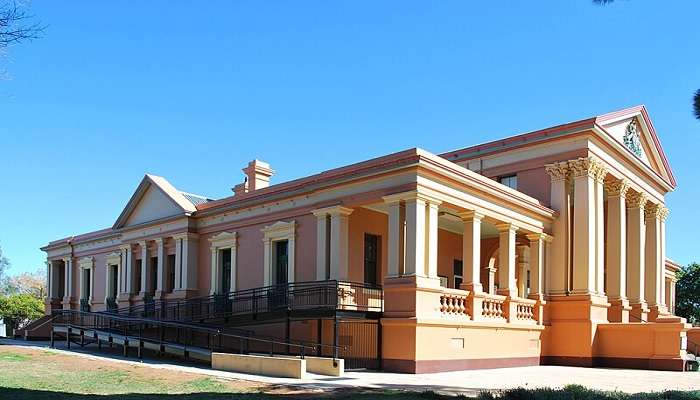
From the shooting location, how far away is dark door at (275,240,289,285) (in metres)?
23.5

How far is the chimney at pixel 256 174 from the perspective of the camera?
30609 mm

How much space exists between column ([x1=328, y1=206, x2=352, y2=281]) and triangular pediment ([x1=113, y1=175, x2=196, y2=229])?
28.6 feet

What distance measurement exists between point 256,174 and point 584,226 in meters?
14.3

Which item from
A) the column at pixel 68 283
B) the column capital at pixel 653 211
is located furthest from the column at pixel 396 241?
the column at pixel 68 283

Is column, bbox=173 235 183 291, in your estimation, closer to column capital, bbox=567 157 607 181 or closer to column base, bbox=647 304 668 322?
column capital, bbox=567 157 607 181

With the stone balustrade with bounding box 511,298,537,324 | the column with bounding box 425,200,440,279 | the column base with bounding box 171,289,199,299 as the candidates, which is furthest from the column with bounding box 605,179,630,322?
the column base with bounding box 171,289,199,299

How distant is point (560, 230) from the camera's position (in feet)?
78.3

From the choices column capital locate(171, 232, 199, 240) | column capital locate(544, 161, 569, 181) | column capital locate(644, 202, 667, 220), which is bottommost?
column capital locate(171, 232, 199, 240)

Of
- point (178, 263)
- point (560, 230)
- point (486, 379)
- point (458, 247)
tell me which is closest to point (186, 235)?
point (178, 263)

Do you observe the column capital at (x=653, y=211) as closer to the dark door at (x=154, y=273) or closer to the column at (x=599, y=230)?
the column at (x=599, y=230)

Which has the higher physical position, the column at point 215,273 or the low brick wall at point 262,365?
the column at point 215,273

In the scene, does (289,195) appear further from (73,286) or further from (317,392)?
(73,286)

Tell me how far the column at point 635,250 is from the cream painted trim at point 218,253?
15401 mm

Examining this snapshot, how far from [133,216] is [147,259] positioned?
2.50m
